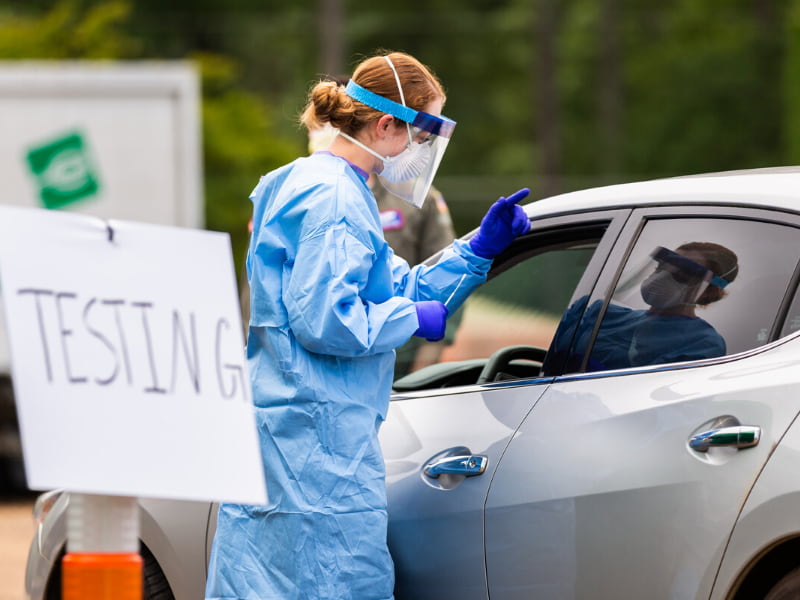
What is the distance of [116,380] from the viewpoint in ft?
7.30

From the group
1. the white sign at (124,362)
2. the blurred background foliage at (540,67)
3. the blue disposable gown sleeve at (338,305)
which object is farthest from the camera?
the blurred background foliage at (540,67)

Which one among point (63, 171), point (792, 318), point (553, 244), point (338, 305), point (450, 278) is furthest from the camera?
point (63, 171)

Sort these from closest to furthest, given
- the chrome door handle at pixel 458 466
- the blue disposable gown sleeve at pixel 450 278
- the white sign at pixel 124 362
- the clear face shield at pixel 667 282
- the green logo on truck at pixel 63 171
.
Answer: the white sign at pixel 124 362 → the clear face shield at pixel 667 282 → the chrome door handle at pixel 458 466 → the blue disposable gown sleeve at pixel 450 278 → the green logo on truck at pixel 63 171

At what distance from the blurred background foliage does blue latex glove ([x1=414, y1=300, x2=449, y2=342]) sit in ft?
62.3

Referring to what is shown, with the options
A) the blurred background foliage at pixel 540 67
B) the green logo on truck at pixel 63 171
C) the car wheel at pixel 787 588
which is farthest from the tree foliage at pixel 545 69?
the car wheel at pixel 787 588

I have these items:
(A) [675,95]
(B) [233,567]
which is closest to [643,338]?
(B) [233,567]

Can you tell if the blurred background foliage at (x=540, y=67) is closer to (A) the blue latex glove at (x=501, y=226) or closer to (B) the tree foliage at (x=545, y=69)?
(B) the tree foliage at (x=545, y=69)

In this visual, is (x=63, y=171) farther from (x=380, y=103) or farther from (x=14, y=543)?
(x=380, y=103)

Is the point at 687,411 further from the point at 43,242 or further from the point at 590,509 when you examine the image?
the point at 43,242

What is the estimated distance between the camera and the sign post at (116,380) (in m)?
2.17

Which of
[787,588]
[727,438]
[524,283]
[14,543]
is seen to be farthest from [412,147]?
[14,543]

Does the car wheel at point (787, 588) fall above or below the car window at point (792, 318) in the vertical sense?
below

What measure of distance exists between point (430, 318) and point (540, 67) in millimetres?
25569

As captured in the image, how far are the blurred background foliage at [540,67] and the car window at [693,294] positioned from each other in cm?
1904
